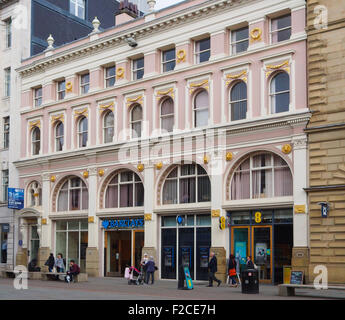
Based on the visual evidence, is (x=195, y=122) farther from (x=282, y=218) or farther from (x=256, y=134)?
(x=282, y=218)

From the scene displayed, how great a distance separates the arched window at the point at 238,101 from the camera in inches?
1315

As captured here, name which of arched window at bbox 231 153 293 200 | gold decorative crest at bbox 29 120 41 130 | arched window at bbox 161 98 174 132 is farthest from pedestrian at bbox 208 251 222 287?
gold decorative crest at bbox 29 120 41 130

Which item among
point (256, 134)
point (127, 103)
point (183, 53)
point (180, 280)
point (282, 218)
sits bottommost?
point (180, 280)

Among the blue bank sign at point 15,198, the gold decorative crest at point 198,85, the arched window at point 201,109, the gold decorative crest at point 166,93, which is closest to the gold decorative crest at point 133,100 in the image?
the gold decorative crest at point 166,93

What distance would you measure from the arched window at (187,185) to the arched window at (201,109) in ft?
8.01

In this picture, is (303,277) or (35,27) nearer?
(303,277)

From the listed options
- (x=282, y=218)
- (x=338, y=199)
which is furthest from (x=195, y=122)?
(x=338, y=199)

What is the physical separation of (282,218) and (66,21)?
2775 cm

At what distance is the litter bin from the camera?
1037 inches

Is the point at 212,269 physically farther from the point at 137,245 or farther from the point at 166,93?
the point at 166,93

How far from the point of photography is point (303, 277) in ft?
93.9

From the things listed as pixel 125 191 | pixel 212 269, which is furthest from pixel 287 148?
pixel 125 191

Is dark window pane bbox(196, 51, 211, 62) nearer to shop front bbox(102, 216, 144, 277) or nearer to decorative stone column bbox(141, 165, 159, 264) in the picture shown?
decorative stone column bbox(141, 165, 159, 264)

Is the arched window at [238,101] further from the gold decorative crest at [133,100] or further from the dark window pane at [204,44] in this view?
the gold decorative crest at [133,100]
